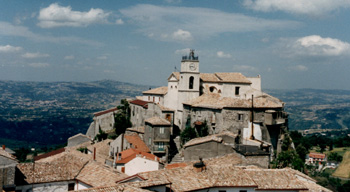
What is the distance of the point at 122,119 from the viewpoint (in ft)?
230

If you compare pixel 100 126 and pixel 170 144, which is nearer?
pixel 170 144

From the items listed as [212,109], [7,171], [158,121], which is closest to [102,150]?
[158,121]

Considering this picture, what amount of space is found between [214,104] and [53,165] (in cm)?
2798

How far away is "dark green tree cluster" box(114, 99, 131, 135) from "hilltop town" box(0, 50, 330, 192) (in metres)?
0.23

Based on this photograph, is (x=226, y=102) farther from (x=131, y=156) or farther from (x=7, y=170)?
(x=7, y=170)

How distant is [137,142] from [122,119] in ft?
52.6

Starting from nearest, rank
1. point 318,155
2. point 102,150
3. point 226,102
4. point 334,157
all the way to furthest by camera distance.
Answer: point 226,102
point 102,150
point 334,157
point 318,155

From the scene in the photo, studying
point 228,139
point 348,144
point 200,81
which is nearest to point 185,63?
point 200,81

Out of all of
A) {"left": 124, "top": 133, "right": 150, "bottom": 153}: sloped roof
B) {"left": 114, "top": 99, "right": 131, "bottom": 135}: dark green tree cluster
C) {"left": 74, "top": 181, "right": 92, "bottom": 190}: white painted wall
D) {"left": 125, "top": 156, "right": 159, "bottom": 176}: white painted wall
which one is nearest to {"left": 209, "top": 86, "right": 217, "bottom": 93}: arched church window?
{"left": 124, "top": 133, "right": 150, "bottom": 153}: sloped roof

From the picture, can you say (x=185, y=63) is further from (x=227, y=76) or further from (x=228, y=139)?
(x=228, y=139)

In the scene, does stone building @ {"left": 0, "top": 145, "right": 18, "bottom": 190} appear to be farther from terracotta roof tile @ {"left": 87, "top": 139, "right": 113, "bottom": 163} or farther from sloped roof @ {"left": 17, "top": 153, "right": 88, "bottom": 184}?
terracotta roof tile @ {"left": 87, "top": 139, "right": 113, "bottom": 163}

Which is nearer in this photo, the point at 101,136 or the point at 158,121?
the point at 158,121

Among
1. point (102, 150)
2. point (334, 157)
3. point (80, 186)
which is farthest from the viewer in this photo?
point (334, 157)

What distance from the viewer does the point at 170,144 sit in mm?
55125
